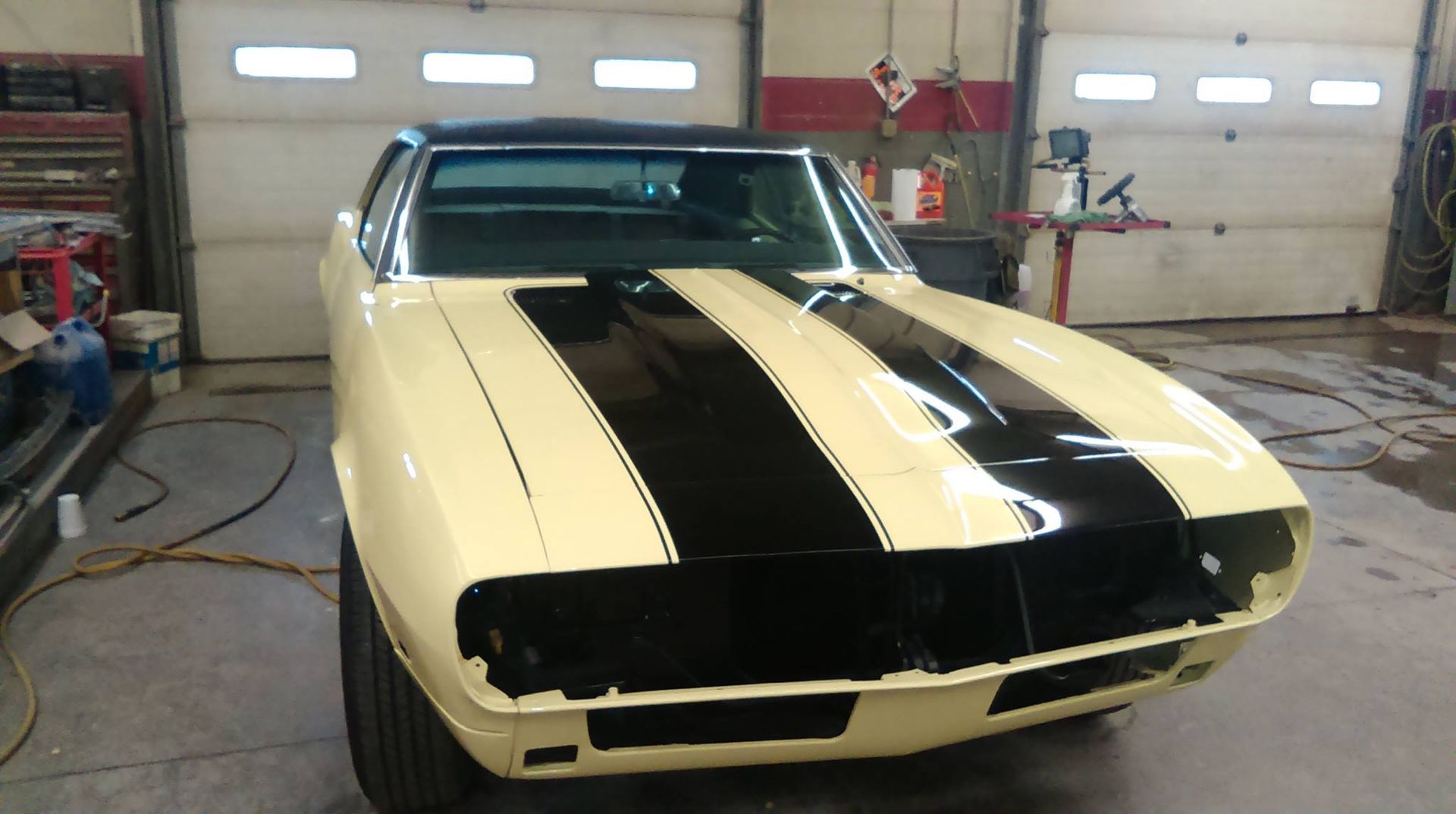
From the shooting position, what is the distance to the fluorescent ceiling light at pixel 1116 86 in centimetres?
673

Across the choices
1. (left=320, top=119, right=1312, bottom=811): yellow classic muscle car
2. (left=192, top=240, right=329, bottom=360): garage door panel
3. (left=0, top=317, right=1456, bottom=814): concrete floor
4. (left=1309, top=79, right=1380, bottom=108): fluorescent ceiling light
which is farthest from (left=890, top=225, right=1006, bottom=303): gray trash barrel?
(left=1309, top=79, right=1380, bottom=108): fluorescent ceiling light

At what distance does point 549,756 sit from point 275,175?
4.98 meters

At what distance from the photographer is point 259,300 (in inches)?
222

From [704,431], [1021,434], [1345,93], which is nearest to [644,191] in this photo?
[704,431]

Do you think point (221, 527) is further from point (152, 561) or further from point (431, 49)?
point (431, 49)

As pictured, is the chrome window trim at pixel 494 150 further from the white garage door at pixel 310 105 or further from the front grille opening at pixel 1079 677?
the white garage door at pixel 310 105

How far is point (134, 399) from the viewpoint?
4.36 meters

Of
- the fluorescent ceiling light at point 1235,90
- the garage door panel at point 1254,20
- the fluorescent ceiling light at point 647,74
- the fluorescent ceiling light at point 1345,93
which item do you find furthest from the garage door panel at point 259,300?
the fluorescent ceiling light at point 1345,93

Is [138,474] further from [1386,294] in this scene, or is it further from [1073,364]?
[1386,294]

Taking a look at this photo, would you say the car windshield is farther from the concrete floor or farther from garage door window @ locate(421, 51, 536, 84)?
garage door window @ locate(421, 51, 536, 84)

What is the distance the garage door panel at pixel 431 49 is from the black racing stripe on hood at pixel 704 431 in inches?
156

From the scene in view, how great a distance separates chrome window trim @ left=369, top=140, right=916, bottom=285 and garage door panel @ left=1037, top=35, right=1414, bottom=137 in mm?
4370

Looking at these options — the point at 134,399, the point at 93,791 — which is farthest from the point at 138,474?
the point at 93,791

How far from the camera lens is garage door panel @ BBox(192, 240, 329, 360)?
556cm
